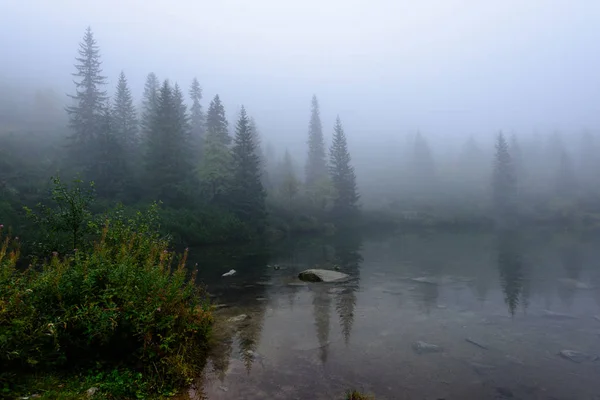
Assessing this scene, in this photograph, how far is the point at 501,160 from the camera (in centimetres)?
7362

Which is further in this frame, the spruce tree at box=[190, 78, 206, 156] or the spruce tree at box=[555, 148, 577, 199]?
the spruce tree at box=[555, 148, 577, 199]

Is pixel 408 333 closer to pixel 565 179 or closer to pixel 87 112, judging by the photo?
pixel 87 112

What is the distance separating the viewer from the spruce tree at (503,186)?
2712 inches

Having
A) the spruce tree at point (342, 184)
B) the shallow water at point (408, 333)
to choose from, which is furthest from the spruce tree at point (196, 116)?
the shallow water at point (408, 333)

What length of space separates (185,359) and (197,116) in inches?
2742

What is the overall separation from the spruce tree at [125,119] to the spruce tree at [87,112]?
2.36 m

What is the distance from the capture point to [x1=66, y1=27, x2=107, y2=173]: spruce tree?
5069 cm

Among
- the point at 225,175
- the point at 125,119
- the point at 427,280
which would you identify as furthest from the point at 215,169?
the point at 427,280

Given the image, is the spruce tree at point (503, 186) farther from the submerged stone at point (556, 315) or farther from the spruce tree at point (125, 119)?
the spruce tree at point (125, 119)

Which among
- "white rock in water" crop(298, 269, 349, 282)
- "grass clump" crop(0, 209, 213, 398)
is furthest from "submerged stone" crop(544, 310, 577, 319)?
"grass clump" crop(0, 209, 213, 398)

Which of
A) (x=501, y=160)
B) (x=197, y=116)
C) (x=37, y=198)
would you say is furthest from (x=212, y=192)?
(x=501, y=160)

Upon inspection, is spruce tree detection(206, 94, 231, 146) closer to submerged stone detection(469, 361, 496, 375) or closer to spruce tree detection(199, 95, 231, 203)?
spruce tree detection(199, 95, 231, 203)

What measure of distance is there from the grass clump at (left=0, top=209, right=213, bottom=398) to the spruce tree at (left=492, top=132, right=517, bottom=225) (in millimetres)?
70747

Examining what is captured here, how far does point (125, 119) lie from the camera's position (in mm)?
58469
